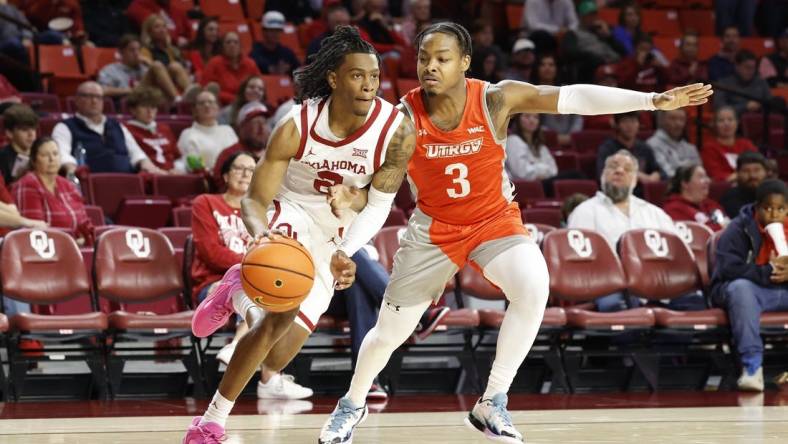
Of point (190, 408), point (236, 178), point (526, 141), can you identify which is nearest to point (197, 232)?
point (236, 178)

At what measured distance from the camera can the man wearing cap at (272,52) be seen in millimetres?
13406

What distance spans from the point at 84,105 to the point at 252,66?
289cm

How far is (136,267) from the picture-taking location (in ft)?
26.5

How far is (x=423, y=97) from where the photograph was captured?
5.52m

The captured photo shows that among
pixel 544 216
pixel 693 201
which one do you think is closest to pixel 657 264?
pixel 544 216

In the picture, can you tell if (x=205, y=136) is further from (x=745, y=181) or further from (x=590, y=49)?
(x=590, y=49)

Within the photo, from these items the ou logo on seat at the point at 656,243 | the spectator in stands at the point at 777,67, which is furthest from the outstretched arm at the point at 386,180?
the spectator in stands at the point at 777,67

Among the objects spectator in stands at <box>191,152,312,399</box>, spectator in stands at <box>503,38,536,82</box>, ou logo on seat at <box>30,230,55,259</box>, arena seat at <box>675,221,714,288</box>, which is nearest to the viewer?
ou logo on seat at <box>30,230,55,259</box>

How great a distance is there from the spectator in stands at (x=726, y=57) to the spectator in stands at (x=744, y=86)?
2.26ft

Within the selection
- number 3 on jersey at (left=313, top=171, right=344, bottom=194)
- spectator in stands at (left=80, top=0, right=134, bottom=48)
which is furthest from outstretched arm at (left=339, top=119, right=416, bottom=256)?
spectator in stands at (left=80, top=0, right=134, bottom=48)

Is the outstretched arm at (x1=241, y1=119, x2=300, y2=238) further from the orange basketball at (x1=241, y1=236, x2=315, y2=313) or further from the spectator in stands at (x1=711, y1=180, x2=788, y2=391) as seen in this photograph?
the spectator in stands at (x1=711, y1=180, x2=788, y2=391)

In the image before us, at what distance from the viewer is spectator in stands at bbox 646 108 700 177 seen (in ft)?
38.9

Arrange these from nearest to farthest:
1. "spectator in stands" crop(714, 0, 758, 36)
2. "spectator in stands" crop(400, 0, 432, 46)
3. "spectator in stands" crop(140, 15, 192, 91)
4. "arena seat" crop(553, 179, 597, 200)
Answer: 1. "arena seat" crop(553, 179, 597, 200)
2. "spectator in stands" crop(140, 15, 192, 91)
3. "spectator in stands" crop(400, 0, 432, 46)
4. "spectator in stands" crop(714, 0, 758, 36)

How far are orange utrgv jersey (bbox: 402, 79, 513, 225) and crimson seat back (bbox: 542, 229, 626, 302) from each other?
3.13 metres
